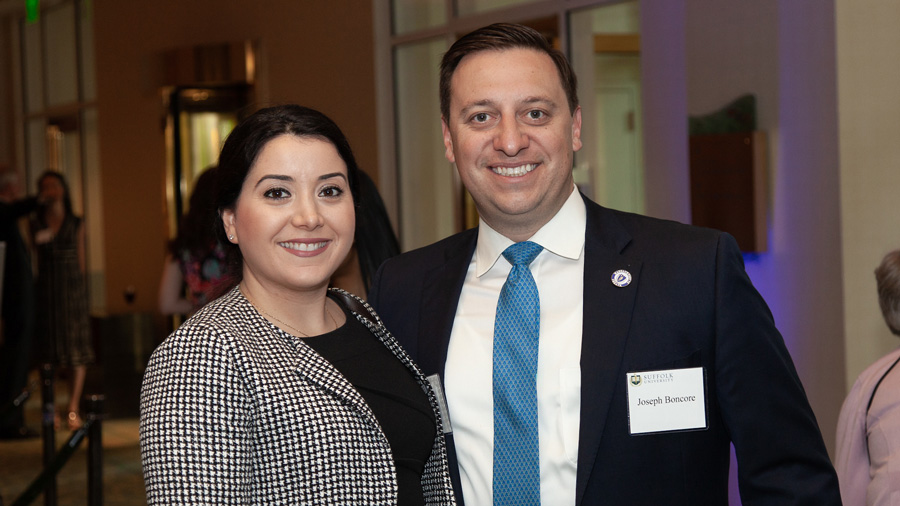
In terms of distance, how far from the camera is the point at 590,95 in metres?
5.77

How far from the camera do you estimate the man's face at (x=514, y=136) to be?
205 centimetres

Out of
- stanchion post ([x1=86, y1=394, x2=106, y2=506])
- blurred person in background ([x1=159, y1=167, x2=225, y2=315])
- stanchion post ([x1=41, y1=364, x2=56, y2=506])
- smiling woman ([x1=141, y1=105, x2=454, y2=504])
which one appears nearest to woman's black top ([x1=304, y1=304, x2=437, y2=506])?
smiling woman ([x1=141, y1=105, x2=454, y2=504])

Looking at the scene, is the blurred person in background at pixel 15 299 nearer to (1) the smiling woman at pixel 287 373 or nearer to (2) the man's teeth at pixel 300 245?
(1) the smiling woman at pixel 287 373

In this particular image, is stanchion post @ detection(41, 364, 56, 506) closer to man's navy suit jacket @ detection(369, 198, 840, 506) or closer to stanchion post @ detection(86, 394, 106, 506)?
stanchion post @ detection(86, 394, 106, 506)

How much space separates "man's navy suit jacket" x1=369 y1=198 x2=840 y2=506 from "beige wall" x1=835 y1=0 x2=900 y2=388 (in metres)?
2.23

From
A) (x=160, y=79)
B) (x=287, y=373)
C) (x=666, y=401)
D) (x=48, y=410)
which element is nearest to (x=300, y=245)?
(x=287, y=373)

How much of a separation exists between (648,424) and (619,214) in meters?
0.49

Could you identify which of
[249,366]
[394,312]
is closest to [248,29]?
[394,312]

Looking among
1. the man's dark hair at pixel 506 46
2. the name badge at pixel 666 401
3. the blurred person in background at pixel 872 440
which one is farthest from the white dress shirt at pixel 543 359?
the blurred person in background at pixel 872 440

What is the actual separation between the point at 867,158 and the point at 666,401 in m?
2.48

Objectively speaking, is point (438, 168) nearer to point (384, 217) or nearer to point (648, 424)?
point (384, 217)

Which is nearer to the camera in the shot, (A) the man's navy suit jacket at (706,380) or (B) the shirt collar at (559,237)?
(A) the man's navy suit jacket at (706,380)

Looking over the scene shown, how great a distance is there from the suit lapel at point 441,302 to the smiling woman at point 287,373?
68 millimetres

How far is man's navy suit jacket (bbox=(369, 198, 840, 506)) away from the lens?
1856 mm
